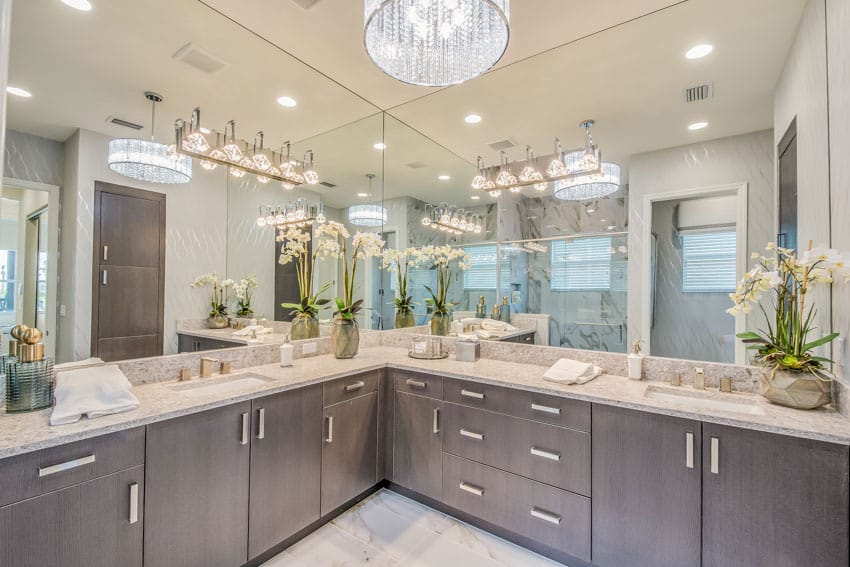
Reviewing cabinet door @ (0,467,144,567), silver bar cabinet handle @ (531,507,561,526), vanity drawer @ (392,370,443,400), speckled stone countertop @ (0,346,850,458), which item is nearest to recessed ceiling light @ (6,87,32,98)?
speckled stone countertop @ (0,346,850,458)

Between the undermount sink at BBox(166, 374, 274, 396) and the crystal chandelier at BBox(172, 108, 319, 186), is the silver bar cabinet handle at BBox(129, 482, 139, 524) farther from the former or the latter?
the crystal chandelier at BBox(172, 108, 319, 186)

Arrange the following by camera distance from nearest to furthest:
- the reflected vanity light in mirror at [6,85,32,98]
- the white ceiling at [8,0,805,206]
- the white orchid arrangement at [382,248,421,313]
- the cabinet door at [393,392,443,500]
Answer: the reflected vanity light in mirror at [6,85,32,98] < the white ceiling at [8,0,805,206] < the cabinet door at [393,392,443,500] < the white orchid arrangement at [382,248,421,313]

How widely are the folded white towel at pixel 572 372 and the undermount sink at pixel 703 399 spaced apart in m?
0.28

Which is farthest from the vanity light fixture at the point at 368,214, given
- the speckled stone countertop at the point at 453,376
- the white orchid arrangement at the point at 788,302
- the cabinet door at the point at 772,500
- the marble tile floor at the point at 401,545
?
the cabinet door at the point at 772,500

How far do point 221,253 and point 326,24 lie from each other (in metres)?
1.49

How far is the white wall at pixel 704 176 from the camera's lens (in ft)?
6.34

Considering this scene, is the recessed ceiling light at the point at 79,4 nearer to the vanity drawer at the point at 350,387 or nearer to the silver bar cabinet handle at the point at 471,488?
the vanity drawer at the point at 350,387

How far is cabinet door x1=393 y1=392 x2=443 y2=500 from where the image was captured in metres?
2.34

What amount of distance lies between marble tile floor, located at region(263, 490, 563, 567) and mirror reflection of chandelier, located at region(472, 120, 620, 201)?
7.07ft

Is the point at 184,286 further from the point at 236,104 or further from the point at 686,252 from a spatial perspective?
the point at 686,252

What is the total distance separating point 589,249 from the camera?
242 centimetres

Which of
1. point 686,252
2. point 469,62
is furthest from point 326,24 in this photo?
point 686,252

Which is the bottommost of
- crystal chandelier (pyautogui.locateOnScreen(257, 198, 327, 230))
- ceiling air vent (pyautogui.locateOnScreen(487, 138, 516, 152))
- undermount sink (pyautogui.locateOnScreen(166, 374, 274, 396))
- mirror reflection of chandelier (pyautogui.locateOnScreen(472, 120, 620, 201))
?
undermount sink (pyautogui.locateOnScreen(166, 374, 274, 396))

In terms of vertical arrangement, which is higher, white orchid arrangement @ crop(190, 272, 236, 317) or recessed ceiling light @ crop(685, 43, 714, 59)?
recessed ceiling light @ crop(685, 43, 714, 59)
